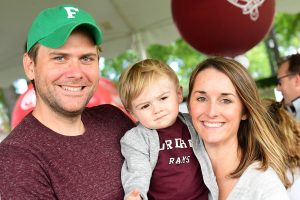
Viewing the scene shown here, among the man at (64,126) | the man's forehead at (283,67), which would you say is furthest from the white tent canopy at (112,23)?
the man at (64,126)

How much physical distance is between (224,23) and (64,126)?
5.04 ft

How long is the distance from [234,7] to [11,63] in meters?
3.15

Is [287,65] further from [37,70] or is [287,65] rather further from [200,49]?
[37,70]

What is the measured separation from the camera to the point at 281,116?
214cm

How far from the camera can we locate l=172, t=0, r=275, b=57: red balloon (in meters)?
2.86

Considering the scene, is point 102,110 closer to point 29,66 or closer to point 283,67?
point 29,66

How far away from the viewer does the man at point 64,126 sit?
157 cm

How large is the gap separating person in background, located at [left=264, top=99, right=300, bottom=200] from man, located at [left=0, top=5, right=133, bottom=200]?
747 millimetres

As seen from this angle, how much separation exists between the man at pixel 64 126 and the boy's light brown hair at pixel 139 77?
0.58 ft

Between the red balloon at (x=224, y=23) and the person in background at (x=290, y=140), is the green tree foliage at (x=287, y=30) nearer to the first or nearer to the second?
the red balloon at (x=224, y=23)

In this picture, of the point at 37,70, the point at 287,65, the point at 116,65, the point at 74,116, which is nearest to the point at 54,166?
the point at 74,116

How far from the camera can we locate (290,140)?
202 centimetres

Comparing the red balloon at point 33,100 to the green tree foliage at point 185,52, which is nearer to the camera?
the red balloon at point 33,100

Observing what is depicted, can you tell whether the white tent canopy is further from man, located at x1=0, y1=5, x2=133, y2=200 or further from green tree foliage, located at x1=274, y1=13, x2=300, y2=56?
green tree foliage, located at x1=274, y1=13, x2=300, y2=56
